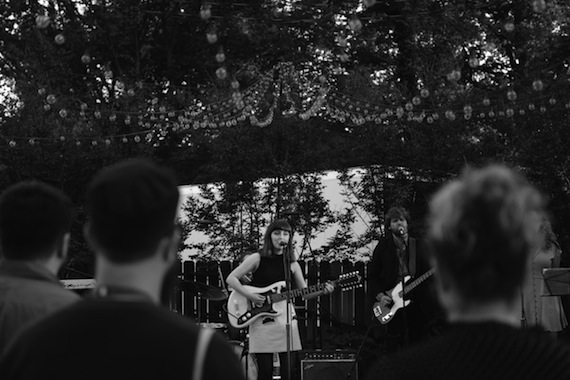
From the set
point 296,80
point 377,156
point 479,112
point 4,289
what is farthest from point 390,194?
point 4,289

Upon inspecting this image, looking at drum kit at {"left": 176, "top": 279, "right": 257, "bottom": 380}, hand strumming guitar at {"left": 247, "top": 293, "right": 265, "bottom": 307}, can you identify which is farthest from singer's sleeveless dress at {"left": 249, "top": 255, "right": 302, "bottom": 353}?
drum kit at {"left": 176, "top": 279, "right": 257, "bottom": 380}

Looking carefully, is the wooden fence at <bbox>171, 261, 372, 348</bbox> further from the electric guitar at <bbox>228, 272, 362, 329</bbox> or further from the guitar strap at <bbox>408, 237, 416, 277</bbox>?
the electric guitar at <bbox>228, 272, 362, 329</bbox>

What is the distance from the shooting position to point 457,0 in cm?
1903

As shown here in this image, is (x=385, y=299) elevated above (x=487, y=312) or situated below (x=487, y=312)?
above

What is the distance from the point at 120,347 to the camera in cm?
195

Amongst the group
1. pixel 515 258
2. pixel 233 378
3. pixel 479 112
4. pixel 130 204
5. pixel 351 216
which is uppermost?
pixel 479 112

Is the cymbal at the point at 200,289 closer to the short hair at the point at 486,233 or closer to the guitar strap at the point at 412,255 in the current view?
the guitar strap at the point at 412,255

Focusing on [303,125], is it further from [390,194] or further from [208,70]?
[208,70]

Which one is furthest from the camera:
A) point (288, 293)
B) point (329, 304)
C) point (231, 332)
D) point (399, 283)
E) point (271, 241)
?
point (329, 304)

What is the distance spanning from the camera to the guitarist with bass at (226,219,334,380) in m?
9.14

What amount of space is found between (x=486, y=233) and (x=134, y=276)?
0.75 m

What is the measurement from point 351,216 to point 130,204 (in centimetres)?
1327

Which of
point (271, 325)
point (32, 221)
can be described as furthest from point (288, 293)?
point (32, 221)

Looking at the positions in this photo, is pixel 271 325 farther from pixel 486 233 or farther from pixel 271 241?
pixel 486 233
